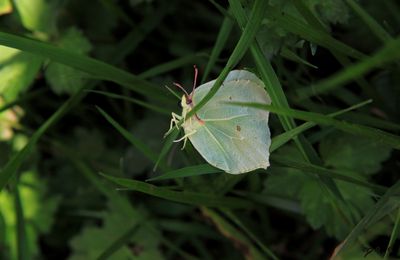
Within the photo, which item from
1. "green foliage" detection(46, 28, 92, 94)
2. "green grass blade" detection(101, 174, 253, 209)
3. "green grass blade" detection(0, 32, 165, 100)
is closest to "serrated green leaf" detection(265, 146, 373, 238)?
"green grass blade" detection(101, 174, 253, 209)

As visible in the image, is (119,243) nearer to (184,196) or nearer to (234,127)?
(184,196)

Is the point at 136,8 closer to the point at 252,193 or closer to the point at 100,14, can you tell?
the point at 100,14

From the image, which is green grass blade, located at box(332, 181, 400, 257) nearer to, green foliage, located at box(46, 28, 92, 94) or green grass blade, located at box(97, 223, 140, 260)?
green grass blade, located at box(97, 223, 140, 260)

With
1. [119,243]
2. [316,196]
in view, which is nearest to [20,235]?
[119,243]

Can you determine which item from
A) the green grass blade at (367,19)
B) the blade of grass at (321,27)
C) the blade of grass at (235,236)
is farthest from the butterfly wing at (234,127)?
the blade of grass at (235,236)

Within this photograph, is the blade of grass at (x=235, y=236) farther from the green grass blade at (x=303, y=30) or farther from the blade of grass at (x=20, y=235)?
the green grass blade at (x=303, y=30)

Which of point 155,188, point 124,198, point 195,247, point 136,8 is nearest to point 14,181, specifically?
point 124,198
